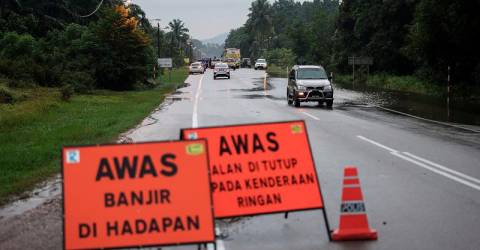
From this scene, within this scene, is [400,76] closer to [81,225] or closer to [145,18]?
[145,18]

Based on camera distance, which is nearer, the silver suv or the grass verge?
the grass verge

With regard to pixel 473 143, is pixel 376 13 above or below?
above

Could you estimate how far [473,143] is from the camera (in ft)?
54.2

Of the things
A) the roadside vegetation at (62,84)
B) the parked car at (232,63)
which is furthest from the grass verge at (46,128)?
the parked car at (232,63)

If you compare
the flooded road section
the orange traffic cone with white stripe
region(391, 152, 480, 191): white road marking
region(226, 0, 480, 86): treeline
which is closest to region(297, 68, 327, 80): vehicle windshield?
the flooded road section

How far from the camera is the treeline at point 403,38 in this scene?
3259 cm

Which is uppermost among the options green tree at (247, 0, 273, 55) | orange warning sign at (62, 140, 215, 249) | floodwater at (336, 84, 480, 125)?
green tree at (247, 0, 273, 55)

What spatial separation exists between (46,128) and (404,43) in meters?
39.7

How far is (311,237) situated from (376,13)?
51.9 m

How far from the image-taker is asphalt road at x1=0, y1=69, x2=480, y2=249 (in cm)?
758

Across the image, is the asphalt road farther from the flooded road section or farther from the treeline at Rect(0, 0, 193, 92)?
the treeline at Rect(0, 0, 193, 92)

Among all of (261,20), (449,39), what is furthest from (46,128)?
→ (261,20)

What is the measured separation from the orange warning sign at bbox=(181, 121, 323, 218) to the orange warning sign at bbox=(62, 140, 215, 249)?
902 millimetres

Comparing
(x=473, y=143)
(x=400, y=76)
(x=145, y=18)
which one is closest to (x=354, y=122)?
(x=473, y=143)
